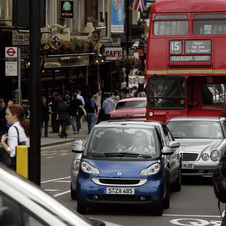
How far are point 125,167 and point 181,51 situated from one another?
32.2 ft

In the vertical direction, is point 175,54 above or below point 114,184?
above

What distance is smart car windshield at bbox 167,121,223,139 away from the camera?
57.1ft

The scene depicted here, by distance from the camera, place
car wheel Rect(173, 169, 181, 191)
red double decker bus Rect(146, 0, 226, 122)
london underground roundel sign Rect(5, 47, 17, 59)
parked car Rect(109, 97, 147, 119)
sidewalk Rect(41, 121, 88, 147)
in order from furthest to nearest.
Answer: sidewalk Rect(41, 121, 88, 147) < parked car Rect(109, 97, 147, 119) < london underground roundel sign Rect(5, 47, 17, 59) < red double decker bus Rect(146, 0, 226, 122) < car wheel Rect(173, 169, 181, 191)

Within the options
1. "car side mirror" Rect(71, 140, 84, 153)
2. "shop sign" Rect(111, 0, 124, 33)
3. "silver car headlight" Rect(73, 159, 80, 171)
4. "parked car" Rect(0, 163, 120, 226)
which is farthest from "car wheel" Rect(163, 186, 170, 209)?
"shop sign" Rect(111, 0, 124, 33)

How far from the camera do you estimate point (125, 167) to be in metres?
12.2

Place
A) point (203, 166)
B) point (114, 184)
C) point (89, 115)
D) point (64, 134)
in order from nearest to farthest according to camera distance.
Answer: point (114, 184), point (203, 166), point (64, 134), point (89, 115)

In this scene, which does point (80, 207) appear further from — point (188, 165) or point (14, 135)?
point (188, 165)

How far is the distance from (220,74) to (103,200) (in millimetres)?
10241

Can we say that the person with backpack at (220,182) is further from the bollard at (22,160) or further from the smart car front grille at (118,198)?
the smart car front grille at (118,198)

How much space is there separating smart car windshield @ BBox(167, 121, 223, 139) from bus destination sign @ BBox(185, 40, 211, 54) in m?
4.03

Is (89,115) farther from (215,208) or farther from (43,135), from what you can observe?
(215,208)

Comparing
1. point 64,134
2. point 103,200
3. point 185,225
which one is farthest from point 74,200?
point 64,134

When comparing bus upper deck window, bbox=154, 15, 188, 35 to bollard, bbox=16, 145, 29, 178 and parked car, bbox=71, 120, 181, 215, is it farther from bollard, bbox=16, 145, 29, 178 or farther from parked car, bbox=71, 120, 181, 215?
bollard, bbox=16, 145, 29, 178

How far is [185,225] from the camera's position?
37.3 ft
